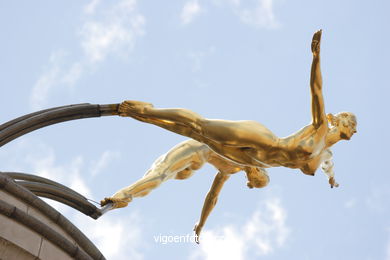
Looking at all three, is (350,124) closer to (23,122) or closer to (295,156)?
(295,156)

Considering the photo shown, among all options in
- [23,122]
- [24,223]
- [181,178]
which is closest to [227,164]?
[181,178]

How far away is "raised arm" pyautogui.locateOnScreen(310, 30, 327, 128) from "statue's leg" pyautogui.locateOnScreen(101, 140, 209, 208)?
251 cm

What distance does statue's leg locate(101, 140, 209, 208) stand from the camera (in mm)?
12875

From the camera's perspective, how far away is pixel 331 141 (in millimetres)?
12867

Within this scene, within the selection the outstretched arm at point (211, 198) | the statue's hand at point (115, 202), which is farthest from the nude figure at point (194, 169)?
the statue's hand at point (115, 202)

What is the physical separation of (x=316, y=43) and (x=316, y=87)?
2.34 feet

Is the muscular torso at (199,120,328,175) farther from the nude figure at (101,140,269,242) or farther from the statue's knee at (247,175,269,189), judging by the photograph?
the statue's knee at (247,175,269,189)

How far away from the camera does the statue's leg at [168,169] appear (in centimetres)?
1288

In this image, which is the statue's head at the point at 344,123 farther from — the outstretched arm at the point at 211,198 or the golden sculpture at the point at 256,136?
the outstretched arm at the point at 211,198

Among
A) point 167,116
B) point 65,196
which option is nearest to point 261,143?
point 167,116

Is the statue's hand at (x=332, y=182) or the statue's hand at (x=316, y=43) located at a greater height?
the statue's hand at (x=316, y=43)

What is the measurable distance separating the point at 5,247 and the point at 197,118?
393 cm

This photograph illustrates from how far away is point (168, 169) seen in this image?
13.6 metres

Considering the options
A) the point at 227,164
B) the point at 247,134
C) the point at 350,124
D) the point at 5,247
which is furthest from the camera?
the point at 227,164
